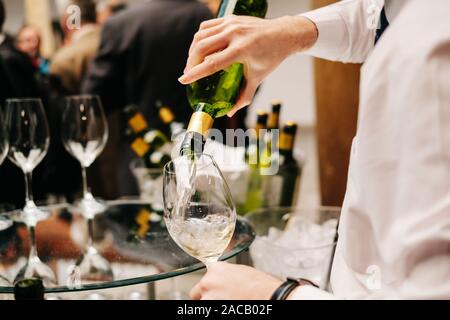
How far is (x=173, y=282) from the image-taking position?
49.0 inches

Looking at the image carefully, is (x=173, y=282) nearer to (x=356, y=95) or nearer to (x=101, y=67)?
(x=356, y=95)

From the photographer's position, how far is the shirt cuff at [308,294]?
0.65 meters

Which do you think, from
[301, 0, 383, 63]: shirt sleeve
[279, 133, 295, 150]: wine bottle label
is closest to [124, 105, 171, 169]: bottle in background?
[279, 133, 295, 150]: wine bottle label

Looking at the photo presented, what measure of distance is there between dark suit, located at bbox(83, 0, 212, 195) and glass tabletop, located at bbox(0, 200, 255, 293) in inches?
40.3

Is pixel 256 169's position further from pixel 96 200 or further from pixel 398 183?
pixel 398 183

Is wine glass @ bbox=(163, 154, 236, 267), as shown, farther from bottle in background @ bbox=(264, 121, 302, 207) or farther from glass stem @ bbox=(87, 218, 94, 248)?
bottle in background @ bbox=(264, 121, 302, 207)

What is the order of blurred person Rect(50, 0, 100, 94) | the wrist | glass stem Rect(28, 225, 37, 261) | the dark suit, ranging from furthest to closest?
1. blurred person Rect(50, 0, 100, 94)
2. the dark suit
3. glass stem Rect(28, 225, 37, 261)
4. the wrist

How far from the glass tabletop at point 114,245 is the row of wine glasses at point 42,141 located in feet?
0.06

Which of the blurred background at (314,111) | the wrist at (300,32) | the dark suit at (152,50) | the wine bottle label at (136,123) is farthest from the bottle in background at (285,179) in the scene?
the dark suit at (152,50)

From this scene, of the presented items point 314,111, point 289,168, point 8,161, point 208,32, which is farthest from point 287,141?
point 8,161

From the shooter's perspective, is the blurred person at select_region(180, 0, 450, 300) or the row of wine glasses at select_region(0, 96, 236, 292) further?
the row of wine glasses at select_region(0, 96, 236, 292)

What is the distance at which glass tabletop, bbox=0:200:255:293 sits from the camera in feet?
3.39

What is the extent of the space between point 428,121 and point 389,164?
0.06 metres
